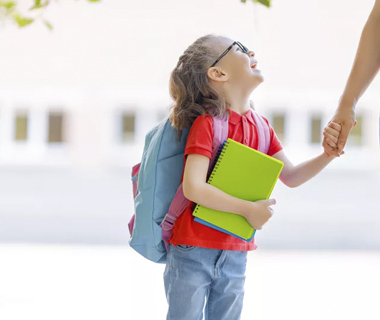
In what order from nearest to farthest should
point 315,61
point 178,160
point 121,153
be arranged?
point 178,160 → point 315,61 → point 121,153

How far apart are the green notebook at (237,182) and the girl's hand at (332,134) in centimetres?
15

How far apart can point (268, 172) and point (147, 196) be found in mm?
266

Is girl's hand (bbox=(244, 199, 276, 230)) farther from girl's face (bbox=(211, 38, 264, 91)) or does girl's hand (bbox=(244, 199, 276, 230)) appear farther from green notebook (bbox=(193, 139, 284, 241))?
→ girl's face (bbox=(211, 38, 264, 91))

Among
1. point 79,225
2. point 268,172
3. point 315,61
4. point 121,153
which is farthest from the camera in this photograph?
point 121,153

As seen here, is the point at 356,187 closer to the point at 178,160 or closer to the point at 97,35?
the point at 97,35

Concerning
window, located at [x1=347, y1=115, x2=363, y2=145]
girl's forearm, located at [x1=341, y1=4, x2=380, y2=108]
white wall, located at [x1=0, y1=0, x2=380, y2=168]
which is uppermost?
girl's forearm, located at [x1=341, y1=4, x2=380, y2=108]

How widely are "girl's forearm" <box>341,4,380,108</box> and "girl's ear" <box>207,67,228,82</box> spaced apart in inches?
9.8

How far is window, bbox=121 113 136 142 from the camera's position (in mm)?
9250

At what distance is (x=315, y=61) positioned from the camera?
8.05 metres

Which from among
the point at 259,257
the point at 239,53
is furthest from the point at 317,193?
the point at 239,53

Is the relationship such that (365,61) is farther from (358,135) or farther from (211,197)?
(358,135)

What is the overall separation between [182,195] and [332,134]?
0.33m

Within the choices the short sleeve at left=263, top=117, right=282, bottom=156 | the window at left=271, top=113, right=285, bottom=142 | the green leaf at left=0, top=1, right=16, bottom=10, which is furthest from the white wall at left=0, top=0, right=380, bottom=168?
the short sleeve at left=263, top=117, right=282, bottom=156

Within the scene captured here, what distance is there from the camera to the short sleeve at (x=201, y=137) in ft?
4.04
